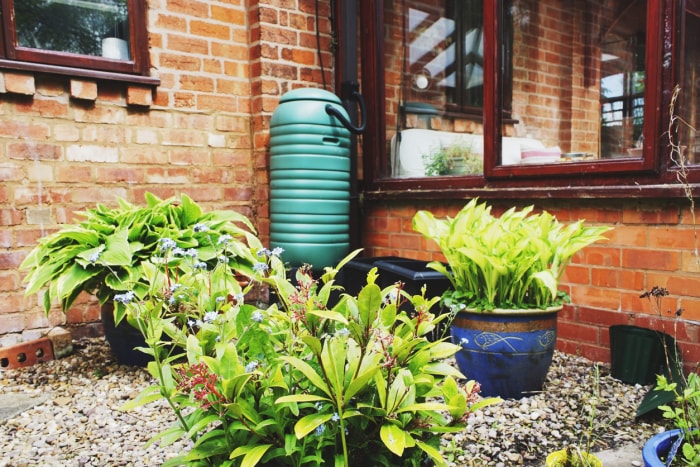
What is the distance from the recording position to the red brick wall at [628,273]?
1.98 meters

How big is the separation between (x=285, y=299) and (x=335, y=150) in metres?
1.92

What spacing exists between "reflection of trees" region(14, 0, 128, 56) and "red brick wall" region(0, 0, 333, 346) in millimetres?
158

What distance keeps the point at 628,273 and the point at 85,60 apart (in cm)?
262

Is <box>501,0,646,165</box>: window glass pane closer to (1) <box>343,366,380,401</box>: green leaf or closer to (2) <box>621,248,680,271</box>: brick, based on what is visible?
(2) <box>621,248,680,271</box>: brick

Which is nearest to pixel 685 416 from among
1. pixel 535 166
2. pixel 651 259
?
pixel 651 259

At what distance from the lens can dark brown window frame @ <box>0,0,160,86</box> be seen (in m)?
2.32

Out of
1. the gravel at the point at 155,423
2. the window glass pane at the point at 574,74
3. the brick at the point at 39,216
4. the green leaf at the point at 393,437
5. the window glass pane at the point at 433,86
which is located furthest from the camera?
the window glass pane at the point at 574,74

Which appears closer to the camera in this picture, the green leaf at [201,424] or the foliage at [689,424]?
the green leaf at [201,424]

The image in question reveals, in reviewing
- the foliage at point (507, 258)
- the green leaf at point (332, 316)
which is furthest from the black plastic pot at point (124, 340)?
the green leaf at point (332, 316)

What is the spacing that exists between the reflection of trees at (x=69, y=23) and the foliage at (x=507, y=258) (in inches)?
78.0

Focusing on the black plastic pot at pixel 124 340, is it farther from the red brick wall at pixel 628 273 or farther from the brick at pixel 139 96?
the red brick wall at pixel 628 273

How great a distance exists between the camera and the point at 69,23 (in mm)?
2529

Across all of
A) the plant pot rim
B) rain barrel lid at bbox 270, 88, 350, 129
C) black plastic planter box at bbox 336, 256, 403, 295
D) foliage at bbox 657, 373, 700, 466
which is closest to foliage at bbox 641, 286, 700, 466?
foliage at bbox 657, 373, 700, 466

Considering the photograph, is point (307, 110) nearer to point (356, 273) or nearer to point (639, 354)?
point (356, 273)
